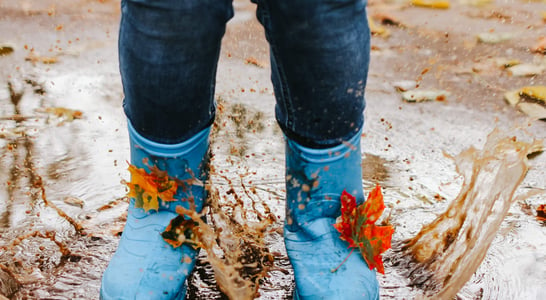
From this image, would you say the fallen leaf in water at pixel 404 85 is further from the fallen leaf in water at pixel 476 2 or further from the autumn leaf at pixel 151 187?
the autumn leaf at pixel 151 187

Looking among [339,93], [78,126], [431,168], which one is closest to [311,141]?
[339,93]

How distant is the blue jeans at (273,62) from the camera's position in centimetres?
82

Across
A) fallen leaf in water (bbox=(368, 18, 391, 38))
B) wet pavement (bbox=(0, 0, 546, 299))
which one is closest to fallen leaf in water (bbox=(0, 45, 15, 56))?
wet pavement (bbox=(0, 0, 546, 299))

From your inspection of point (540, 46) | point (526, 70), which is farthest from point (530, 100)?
point (540, 46)

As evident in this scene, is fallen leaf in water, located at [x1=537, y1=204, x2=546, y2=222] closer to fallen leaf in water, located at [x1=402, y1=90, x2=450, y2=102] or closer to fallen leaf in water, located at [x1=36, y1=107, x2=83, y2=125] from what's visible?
fallen leaf in water, located at [x1=402, y1=90, x2=450, y2=102]

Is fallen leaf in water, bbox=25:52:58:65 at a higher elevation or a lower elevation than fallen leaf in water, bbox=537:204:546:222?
lower

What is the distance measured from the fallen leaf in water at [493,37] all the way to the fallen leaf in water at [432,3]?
0.34 meters

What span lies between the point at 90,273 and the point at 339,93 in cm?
54

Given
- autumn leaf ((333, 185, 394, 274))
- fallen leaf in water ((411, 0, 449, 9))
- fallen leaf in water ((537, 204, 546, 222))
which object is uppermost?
autumn leaf ((333, 185, 394, 274))

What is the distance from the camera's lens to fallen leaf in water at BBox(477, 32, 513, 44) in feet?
7.21

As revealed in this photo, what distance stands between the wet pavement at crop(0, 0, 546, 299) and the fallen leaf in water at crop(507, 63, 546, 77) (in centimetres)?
4

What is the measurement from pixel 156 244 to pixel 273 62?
1.09 feet

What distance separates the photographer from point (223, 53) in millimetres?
2117

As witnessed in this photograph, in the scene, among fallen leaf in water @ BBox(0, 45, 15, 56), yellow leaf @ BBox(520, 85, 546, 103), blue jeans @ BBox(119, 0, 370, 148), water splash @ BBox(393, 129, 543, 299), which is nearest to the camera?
blue jeans @ BBox(119, 0, 370, 148)
